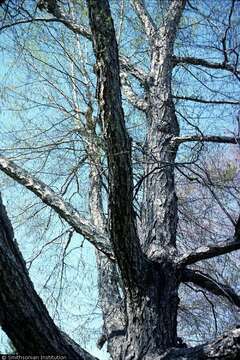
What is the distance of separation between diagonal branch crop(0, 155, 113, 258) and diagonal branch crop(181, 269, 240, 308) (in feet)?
1.52

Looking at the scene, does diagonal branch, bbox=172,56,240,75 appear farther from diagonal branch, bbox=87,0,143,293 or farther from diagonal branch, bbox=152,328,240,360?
diagonal branch, bbox=152,328,240,360

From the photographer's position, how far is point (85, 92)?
11.1ft

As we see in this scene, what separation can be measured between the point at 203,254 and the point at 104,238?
0.61 metres

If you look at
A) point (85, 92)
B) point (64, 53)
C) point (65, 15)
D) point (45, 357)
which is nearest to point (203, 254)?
point (45, 357)

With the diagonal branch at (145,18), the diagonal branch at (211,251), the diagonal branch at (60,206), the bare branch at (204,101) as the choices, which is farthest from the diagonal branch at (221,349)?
the diagonal branch at (145,18)

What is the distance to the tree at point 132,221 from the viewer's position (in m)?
1.75

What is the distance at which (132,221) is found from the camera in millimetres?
2244

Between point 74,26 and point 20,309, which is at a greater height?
point 74,26

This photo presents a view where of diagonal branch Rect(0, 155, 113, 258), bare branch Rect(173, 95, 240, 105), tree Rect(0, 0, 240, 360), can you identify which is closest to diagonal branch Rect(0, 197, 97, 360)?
tree Rect(0, 0, 240, 360)

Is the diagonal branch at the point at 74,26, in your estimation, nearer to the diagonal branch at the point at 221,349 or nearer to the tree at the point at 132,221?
the tree at the point at 132,221

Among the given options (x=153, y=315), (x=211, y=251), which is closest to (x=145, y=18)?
(x=211, y=251)

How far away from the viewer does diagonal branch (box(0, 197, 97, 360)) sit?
1.65 meters

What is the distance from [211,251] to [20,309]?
1168mm

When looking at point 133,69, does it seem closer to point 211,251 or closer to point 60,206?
point 60,206
